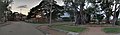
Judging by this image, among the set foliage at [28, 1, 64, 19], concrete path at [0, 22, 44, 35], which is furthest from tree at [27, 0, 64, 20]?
concrete path at [0, 22, 44, 35]

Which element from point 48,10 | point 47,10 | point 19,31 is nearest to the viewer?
point 19,31

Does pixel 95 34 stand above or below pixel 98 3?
below

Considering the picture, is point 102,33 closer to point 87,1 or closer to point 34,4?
point 87,1

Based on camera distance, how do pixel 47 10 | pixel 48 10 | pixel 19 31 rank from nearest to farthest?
pixel 19 31
pixel 48 10
pixel 47 10

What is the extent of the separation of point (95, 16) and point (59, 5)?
27058 millimetres

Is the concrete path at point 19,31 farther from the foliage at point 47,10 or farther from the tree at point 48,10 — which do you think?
the tree at point 48,10

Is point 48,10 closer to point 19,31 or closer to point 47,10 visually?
point 47,10

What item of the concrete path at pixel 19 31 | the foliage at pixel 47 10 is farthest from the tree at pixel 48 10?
the concrete path at pixel 19 31

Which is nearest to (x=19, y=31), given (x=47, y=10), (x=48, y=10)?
(x=48, y=10)

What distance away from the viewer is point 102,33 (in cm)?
2066

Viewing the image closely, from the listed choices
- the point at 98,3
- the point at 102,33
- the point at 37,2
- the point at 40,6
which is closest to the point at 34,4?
the point at 37,2

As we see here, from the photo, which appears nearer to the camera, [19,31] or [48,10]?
[19,31]

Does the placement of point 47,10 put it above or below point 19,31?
above

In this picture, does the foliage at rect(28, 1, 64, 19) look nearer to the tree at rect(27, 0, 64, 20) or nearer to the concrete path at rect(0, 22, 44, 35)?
the tree at rect(27, 0, 64, 20)
